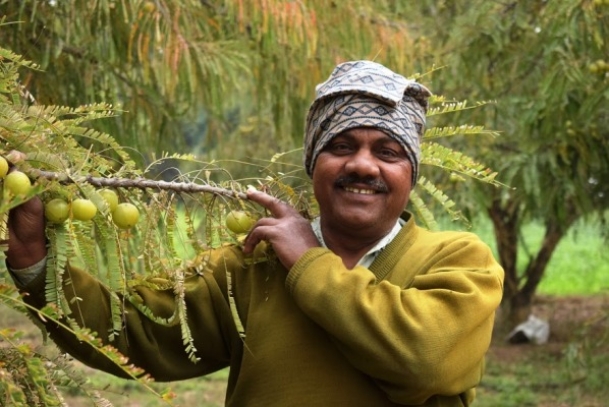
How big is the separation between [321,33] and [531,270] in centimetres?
667

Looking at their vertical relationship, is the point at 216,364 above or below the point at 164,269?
below

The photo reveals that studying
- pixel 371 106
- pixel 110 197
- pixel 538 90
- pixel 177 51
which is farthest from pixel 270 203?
pixel 538 90

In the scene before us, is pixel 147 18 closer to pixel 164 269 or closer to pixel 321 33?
pixel 321 33

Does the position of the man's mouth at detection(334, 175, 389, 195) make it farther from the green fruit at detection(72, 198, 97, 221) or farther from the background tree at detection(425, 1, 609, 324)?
the background tree at detection(425, 1, 609, 324)

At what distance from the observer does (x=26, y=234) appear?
1878 millimetres

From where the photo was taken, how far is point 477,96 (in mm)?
6387

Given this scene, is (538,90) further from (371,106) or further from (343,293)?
(343,293)

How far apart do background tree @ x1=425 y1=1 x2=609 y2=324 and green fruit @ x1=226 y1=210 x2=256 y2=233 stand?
9.48 feet

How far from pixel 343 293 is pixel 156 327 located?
0.50m

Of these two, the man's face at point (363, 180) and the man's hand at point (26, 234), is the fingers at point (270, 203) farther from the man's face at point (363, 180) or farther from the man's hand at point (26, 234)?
the man's hand at point (26, 234)

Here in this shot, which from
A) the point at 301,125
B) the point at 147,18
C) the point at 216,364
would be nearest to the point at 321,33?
the point at 301,125

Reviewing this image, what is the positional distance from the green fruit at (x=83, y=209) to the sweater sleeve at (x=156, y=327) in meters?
0.33

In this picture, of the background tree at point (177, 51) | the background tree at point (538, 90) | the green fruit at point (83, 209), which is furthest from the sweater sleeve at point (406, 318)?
the background tree at point (538, 90)

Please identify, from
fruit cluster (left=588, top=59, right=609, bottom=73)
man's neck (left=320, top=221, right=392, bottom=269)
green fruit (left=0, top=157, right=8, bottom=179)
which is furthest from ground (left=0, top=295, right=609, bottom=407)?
green fruit (left=0, top=157, right=8, bottom=179)
